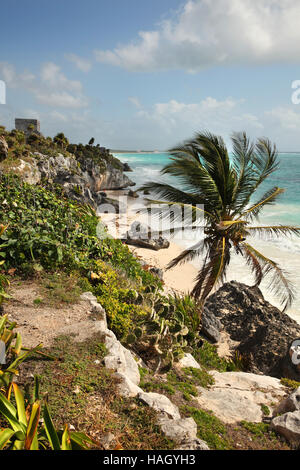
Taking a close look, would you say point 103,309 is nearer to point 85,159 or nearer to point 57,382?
point 57,382

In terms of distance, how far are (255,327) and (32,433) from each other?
7685mm

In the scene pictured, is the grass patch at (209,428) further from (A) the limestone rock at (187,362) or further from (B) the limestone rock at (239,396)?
(A) the limestone rock at (187,362)

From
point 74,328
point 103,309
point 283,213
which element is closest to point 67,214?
point 103,309

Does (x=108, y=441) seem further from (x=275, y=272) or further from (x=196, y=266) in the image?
(x=196, y=266)

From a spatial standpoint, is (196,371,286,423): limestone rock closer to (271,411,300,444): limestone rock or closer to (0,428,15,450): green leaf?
(271,411,300,444): limestone rock

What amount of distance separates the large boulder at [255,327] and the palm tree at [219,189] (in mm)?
602

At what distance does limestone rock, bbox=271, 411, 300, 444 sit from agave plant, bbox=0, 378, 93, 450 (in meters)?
2.38


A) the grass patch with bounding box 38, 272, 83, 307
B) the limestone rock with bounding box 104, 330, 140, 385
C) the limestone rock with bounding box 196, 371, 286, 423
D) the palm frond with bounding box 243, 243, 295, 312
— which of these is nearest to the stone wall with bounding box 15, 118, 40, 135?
the palm frond with bounding box 243, 243, 295, 312

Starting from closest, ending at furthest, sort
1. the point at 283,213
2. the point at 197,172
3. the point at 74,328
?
the point at 74,328 → the point at 197,172 → the point at 283,213

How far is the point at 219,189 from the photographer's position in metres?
9.38

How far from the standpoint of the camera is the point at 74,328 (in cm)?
487

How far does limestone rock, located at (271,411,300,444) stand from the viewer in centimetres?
369

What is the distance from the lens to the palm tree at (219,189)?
905 cm

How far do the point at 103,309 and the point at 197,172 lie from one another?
515 cm
